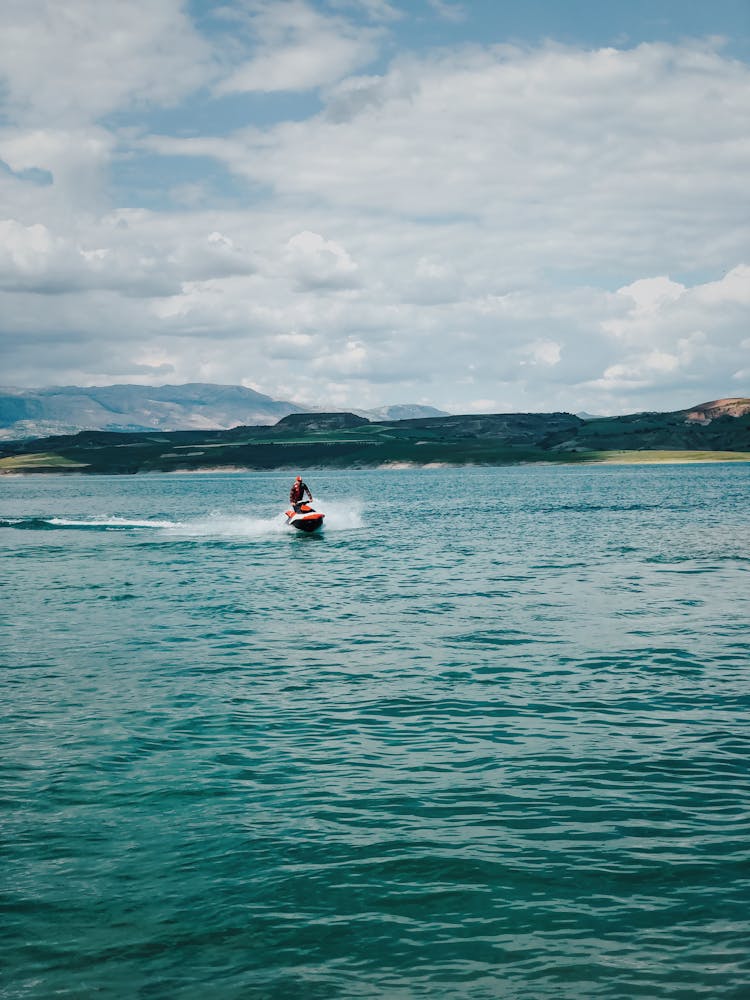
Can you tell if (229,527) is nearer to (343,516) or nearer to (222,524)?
(222,524)

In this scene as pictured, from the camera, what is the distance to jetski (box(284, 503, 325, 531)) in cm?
6675

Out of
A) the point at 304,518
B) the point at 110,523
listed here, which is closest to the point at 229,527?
the point at 110,523

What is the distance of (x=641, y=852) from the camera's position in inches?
496

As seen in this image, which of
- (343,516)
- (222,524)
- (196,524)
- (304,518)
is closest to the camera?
(304,518)

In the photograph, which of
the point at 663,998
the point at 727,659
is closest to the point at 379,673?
the point at 727,659

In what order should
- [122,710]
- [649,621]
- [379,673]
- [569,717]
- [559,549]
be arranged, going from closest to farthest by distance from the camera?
[569,717] → [122,710] → [379,673] → [649,621] → [559,549]

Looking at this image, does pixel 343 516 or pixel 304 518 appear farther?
pixel 343 516

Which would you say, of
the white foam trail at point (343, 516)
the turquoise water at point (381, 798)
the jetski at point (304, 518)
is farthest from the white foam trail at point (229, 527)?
the turquoise water at point (381, 798)

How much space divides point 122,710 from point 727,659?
48.9 feet

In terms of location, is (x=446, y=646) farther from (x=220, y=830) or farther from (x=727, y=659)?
(x=220, y=830)

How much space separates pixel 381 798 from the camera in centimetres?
1477

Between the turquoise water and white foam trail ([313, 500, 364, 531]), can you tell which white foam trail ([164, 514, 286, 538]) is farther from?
the turquoise water

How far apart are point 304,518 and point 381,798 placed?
5234 centimetres

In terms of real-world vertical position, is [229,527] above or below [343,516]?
below
